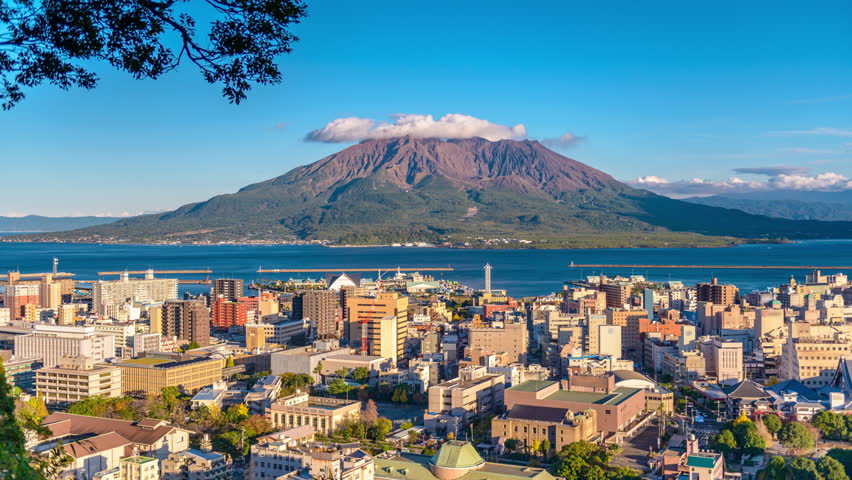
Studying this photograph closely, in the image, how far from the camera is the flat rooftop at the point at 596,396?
15970 millimetres

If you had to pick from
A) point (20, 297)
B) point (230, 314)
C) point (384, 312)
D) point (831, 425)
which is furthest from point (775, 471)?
point (20, 297)

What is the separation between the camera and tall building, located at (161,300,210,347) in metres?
26.7

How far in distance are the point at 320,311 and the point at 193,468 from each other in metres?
16.9

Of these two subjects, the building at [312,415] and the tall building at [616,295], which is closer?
the building at [312,415]

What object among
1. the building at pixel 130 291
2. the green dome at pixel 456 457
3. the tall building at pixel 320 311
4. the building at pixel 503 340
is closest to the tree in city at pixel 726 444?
the green dome at pixel 456 457

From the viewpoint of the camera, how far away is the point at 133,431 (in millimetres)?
13977

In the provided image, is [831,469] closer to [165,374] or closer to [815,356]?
[815,356]

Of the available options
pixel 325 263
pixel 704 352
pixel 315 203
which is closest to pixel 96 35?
pixel 704 352

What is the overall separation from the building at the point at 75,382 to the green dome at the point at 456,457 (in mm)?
9591

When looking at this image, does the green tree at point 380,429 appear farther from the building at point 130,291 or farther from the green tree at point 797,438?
the building at point 130,291

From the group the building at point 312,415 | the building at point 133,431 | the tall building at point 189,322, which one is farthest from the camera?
the tall building at point 189,322

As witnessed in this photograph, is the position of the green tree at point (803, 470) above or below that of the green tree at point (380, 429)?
above

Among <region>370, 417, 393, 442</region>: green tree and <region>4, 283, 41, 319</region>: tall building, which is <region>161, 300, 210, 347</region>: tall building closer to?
<region>4, 283, 41, 319</region>: tall building

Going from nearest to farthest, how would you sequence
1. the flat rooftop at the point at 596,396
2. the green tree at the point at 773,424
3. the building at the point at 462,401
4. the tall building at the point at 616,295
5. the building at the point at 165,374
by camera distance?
the green tree at the point at 773,424 → the building at the point at 462,401 → the flat rooftop at the point at 596,396 → the building at the point at 165,374 → the tall building at the point at 616,295
